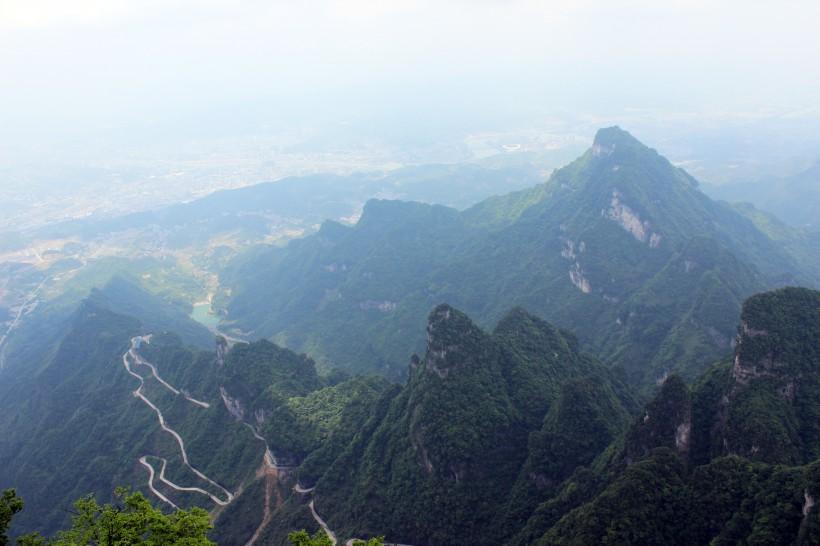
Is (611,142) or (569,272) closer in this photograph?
(569,272)

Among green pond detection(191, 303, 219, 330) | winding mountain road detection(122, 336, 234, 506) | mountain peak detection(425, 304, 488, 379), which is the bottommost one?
green pond detection(191, 303, 219, 330)

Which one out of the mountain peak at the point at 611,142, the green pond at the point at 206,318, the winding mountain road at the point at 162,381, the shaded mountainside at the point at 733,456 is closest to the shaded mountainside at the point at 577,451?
the shaded mountainside at the point at 733,456

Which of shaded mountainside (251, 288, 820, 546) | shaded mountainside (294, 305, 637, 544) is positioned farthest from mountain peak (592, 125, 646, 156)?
shaded mountainside (294, 305, 637, 544)

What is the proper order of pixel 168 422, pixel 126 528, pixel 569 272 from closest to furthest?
pixel 126 528
pixel 168 422
pixel 569 272

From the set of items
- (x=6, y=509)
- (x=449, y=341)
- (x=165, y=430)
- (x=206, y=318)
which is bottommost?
(x=206, y=318)

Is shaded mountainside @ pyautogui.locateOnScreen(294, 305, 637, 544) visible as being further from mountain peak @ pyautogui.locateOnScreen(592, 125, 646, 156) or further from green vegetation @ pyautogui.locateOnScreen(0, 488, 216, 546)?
mountain peak @ pyautogui.locateOnScreen(592, 125, 646, 156)

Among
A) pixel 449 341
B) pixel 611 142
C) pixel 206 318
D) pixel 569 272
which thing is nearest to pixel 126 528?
pixel 449 341

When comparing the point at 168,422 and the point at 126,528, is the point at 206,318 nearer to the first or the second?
the point at 168,422

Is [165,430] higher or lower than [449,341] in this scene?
lower

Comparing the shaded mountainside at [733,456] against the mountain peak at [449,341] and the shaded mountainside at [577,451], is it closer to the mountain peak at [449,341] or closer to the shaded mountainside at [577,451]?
the shaded mountainside at [577,451]

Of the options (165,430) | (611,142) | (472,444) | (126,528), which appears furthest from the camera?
(611,142)
